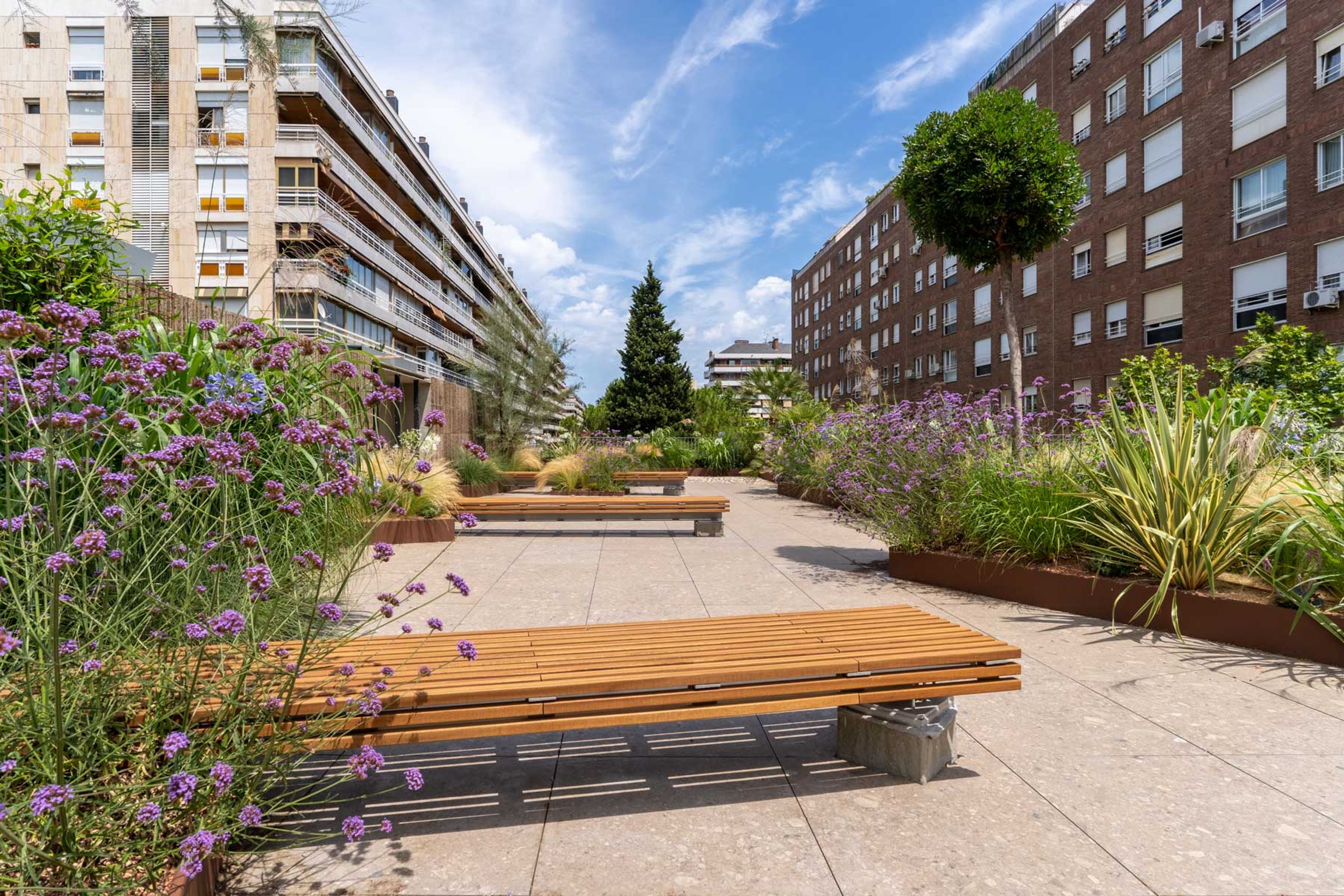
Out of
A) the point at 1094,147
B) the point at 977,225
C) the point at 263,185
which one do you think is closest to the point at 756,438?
the point at 977,225

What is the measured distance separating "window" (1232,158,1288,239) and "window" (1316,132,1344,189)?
2.65ft

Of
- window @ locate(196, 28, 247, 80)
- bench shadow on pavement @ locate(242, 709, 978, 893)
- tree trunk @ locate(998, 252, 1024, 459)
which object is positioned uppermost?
window @ locate(196, 28, 247, 80)

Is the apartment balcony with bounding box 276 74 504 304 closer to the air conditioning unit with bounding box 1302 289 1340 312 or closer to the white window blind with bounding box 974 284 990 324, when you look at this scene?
the white window blind with bounding box 974 284 990 324

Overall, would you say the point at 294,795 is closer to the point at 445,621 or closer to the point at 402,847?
the point at 402,847

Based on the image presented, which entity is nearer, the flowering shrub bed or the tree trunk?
the flowering shrub bed

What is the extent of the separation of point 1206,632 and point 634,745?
13.1 feet

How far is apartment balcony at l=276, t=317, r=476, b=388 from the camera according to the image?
4.26m

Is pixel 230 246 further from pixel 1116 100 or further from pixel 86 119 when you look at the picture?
pixel 1116 100

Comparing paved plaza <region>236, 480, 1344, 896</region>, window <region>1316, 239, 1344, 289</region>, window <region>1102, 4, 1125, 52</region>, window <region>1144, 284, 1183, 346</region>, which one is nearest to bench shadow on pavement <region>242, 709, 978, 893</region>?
paved plaza <region>236, 480, 1344, 896</region>

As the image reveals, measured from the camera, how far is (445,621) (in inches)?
190

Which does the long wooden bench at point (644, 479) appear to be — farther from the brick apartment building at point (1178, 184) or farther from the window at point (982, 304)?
the window at point (982, 304)

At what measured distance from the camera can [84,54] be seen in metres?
26.9

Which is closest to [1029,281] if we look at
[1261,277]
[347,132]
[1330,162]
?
[1261,277]

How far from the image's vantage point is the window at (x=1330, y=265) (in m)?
17.1
